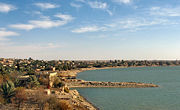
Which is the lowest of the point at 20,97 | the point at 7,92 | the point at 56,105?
the point at 56,105

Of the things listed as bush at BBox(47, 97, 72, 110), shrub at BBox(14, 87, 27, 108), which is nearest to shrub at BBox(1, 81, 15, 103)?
shrub at BBox(14, 87, 27, 108)

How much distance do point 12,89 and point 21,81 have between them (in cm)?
796

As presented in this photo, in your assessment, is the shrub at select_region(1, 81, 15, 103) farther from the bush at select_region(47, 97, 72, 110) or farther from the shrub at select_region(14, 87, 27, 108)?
the bush at select_region(47, 97, 72, 110)

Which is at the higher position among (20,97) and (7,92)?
(7,92)

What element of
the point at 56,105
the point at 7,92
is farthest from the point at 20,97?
the point at 56,105

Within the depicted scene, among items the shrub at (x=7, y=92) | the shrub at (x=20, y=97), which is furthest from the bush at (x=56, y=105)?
the shrub at (x=7, y=92)

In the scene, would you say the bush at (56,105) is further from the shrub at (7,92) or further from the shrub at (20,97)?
the shrub at (7,92)

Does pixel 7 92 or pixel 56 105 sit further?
pixel 7 92

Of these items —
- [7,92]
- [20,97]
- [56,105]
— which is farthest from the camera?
[7,92]

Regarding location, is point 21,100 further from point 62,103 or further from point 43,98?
point 62,103

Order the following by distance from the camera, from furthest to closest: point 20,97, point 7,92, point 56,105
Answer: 1. point 7,92
2. point 20,97
3. point 56,105

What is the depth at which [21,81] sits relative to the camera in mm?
29578

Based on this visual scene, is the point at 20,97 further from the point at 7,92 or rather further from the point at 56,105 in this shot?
the point at 56,105

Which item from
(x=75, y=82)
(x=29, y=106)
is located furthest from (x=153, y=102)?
(x=75, y=82)
